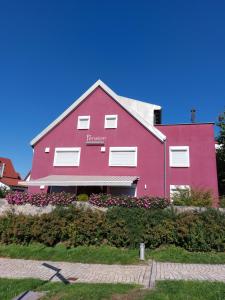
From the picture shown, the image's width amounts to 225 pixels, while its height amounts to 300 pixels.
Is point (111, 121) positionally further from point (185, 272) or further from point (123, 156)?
point (185, 272)

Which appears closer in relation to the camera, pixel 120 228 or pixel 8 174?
pixel 120 228

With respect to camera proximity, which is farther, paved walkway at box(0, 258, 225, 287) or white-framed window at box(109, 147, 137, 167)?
white-framed window at box(109, 147, 137, 167)

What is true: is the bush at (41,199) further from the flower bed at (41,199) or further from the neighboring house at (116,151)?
the neighboring house at (116,151)

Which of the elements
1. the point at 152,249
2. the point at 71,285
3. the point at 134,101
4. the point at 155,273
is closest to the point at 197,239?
the point at 152,249

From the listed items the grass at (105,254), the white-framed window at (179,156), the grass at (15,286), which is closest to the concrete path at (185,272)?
the grass at (105,254)

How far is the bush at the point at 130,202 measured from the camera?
15.5 meters

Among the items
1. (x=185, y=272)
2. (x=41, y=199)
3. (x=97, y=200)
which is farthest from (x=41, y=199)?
(x=185, y=272)

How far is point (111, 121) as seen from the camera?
25.9 metres

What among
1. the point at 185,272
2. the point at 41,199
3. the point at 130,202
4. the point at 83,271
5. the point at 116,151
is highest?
the point at 116,151

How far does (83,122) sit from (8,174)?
31.9 meters

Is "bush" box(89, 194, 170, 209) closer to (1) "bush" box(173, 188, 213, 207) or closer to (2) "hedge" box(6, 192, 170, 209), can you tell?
(2) "hedge" box(6, 192, 170, 209)

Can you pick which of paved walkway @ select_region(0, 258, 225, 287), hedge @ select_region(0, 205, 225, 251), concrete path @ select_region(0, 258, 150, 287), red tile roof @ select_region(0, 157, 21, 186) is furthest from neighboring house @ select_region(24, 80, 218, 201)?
red tile roof @ select_region(0, 157, 21, 186)

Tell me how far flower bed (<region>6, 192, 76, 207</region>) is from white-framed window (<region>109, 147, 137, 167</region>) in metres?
8.12

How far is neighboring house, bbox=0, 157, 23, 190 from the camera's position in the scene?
4791 cm
